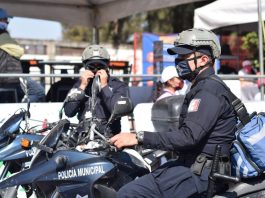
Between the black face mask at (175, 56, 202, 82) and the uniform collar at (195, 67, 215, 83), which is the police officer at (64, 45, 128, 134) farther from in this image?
the uniform collar at (195, 67, 215, 83)

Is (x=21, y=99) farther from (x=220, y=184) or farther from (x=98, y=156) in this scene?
(x=220, y=184)

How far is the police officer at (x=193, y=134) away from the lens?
320cm

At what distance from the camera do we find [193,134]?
3.17 m

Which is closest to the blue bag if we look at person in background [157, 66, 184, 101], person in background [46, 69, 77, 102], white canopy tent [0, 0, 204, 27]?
person in background [157, 66, 184, 101]

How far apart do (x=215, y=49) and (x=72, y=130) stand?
1284mm

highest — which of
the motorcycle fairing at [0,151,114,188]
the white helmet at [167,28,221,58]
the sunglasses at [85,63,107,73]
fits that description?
the white helmet at [167,28,221,58]

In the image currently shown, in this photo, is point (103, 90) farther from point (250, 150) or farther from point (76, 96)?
point (250, 150)

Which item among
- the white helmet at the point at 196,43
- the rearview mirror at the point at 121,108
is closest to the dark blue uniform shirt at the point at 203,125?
the white helmet at the point at 196,43

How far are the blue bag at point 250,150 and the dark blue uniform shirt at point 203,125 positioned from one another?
A: 89 mm

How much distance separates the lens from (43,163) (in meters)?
3.51

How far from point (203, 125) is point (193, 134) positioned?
0.08 metres

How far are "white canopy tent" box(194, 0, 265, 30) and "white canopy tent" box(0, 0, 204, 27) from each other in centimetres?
152

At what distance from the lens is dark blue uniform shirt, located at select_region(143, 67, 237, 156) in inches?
125

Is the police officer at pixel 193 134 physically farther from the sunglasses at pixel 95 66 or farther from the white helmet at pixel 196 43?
the sunglasses at pixel 95 66
